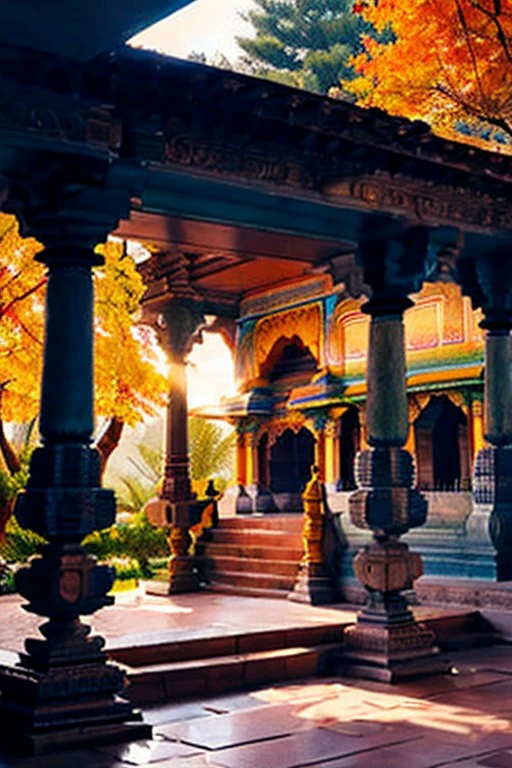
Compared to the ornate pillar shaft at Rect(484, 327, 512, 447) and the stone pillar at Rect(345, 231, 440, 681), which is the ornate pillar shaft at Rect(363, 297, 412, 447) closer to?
the stone pillar at Rect(345, 231, 440, 681)

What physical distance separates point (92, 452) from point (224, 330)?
13.4 m

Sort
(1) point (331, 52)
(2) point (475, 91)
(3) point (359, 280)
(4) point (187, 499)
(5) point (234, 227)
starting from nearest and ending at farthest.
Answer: (5) point (234, 227) → (3) point (359, 280) → (4) point (187, 499) → (2) point (475, 91) → (1) point (331, 52)

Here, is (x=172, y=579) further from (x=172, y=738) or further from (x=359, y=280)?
(x=172, y=738)

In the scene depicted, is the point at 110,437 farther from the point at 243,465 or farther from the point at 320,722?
the point at 320,722

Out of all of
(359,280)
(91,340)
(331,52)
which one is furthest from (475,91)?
(331,52)

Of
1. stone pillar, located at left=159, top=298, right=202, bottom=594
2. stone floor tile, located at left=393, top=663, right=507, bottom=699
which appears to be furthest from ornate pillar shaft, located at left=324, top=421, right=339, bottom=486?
stone floor tile, located at left=393, top=663, right=507, bottom=699

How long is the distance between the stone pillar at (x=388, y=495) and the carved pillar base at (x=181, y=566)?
509 cm

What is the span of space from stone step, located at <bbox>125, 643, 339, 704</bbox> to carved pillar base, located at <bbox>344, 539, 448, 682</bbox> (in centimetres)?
41

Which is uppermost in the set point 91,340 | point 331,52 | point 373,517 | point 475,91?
point 331,52

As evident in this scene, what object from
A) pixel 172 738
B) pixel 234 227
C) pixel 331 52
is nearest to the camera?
pixel 172 738

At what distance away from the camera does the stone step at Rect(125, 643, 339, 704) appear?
28.9 feet

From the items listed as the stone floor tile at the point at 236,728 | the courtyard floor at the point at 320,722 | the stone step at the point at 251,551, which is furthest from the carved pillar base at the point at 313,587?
the stone floor tile at the point at 236,728

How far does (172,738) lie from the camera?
7.43m

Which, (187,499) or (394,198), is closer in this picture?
→ (394,198)
